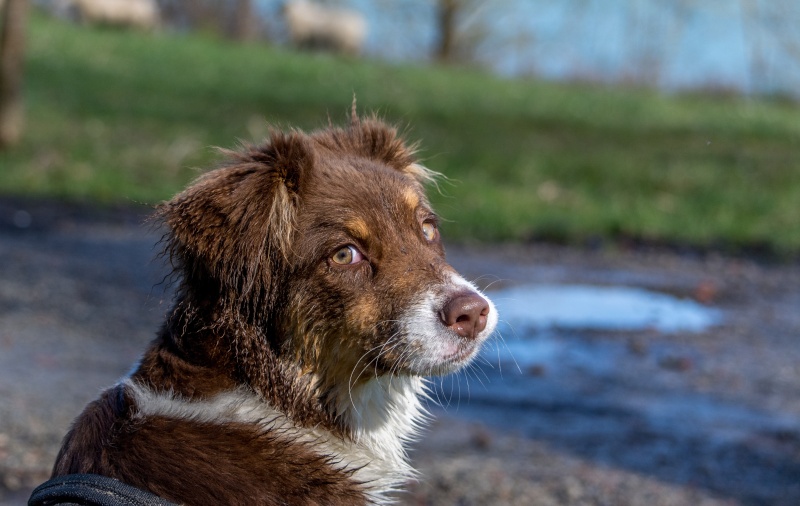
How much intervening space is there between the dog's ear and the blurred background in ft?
1.24

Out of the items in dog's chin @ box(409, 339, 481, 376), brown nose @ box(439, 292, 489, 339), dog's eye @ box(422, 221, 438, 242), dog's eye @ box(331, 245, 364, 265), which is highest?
dog's eye @ box(422, 221, 438, 242)

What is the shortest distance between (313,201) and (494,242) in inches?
333

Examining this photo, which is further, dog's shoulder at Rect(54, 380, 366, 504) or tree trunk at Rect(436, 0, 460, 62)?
tree trunk at Rect(436, 0, 460, 62)

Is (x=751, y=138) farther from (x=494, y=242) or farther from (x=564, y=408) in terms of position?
(x=564, y=408)

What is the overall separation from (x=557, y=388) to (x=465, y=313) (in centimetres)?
399

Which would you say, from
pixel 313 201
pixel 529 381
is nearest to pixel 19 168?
pixel 529 381

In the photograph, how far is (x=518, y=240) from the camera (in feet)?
39.0

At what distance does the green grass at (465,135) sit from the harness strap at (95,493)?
758 centimetres

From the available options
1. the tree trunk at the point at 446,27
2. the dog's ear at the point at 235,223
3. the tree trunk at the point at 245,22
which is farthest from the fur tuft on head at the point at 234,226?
the tree trunk at the point at 446,27

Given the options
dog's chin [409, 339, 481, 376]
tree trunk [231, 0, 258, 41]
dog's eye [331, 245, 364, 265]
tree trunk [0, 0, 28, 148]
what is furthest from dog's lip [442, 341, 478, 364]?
tree trunk [231, 0, 258, 41]

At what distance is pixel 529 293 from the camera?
31.4ft

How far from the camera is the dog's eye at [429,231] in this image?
3674 mm

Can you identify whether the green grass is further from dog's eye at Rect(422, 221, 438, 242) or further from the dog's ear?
the dog's ear

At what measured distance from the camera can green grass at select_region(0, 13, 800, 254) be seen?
503 inches
